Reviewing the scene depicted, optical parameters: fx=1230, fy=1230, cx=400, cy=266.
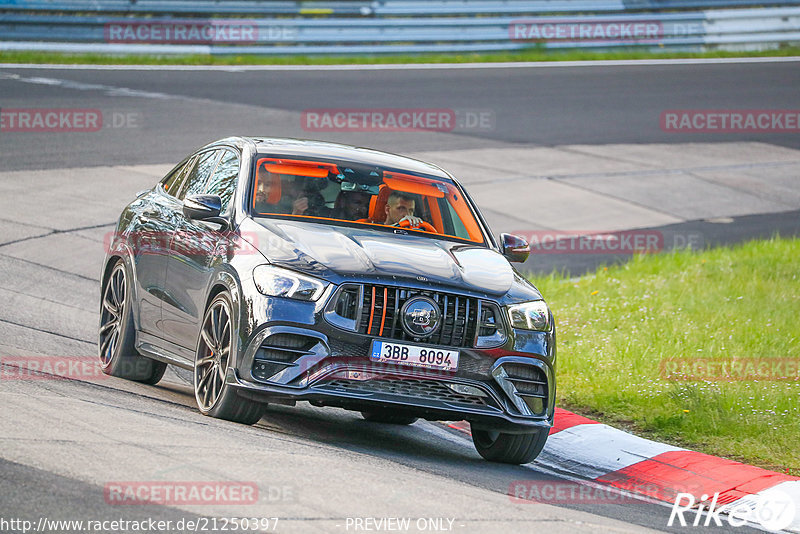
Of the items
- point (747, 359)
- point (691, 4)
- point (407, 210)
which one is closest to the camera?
point (407, 210)

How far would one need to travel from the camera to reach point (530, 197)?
1777 centimetres

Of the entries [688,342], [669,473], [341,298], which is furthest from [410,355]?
[688,342]

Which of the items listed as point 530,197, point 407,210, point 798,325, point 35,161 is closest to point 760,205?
point 530,197

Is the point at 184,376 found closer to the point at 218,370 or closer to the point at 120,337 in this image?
the point at 120,337

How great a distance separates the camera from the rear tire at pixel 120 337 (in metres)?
8.79

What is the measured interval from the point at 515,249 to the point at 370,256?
1473mm

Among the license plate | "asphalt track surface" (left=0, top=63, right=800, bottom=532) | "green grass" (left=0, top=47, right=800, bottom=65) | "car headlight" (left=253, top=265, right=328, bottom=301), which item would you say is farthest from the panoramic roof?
"green grass" (left=0, top=47, right=800, bottom=65)

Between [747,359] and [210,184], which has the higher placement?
[210,184]

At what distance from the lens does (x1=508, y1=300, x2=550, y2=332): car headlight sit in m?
7.22

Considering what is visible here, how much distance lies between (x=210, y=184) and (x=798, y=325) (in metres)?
5.54

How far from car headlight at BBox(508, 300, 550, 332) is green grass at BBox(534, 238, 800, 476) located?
171 cm

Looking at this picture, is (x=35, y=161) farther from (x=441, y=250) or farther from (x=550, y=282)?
(x=441, y=250)

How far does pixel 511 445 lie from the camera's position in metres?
7.59

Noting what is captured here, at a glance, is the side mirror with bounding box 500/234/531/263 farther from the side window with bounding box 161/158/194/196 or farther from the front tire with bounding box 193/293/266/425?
the side window with bounding box 161/158/194/196
